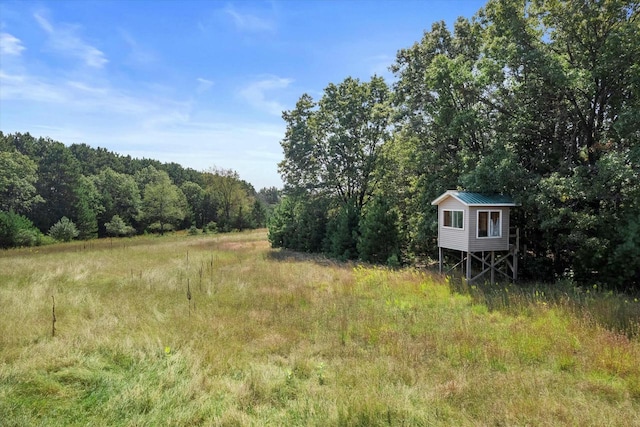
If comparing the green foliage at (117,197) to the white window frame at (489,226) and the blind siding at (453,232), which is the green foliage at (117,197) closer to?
the blind siding at (453,232)

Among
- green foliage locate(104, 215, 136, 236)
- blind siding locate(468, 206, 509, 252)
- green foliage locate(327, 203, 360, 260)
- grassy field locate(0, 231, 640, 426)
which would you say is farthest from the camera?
green foliage locate(104, 215, 136, 236)

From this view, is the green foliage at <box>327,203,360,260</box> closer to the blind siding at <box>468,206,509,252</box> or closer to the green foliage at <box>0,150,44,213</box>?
the blind siding at <box>468,206,509,252</box>

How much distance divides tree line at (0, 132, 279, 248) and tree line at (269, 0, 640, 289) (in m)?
16.8

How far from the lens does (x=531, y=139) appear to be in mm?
14461

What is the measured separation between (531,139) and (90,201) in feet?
154

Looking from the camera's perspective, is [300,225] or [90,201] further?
[90,201]

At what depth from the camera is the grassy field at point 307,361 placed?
4355mm

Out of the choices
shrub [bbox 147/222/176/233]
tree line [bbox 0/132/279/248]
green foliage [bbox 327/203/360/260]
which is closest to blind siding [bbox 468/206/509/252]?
green foliage [bbox 327/203/360/260]

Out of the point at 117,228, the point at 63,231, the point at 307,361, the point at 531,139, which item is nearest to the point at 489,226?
the point at 531,139

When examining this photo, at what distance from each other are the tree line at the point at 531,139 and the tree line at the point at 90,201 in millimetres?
16772

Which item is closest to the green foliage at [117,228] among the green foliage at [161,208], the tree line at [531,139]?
the green foliage at [161,208]

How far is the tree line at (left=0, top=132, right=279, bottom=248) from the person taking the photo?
1382 inches

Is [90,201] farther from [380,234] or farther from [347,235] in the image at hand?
[380,234]

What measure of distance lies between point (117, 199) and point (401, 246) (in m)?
42.8
